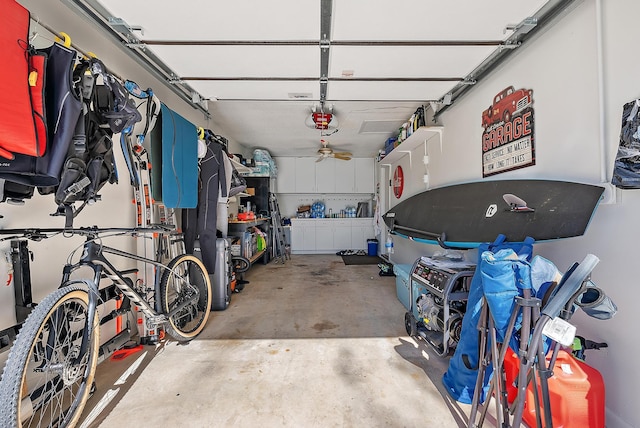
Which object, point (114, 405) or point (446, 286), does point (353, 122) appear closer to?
point (446, 286)

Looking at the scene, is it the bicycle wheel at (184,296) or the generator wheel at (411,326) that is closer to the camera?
the bicycle wheel at (184,296)

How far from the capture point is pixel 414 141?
3357 mm

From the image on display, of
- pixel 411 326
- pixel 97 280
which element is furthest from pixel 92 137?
pixel 411 326

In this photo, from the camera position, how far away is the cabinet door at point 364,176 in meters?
6.34

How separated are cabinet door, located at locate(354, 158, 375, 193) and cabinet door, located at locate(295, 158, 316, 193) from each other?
3.58 ft

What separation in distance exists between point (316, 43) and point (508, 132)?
1.58 metres

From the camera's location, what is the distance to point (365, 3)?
142 centimetres

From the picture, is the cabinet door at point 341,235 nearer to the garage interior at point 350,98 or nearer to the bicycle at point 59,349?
the garage interior at point 350,98

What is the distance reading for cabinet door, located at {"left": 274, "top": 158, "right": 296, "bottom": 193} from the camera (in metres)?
6.29

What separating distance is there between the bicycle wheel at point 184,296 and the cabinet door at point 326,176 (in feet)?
14.0

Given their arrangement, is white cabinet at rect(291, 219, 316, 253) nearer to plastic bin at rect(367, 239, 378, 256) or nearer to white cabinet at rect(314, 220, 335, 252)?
white cabinet at rect(314, 220, 335, 252)

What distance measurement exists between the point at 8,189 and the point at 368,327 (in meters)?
2.50

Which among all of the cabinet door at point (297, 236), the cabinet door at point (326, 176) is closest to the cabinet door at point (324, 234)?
the cabinet door at point (297, 236)

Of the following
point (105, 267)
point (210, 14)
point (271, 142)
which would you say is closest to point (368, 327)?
point (105, 267)
